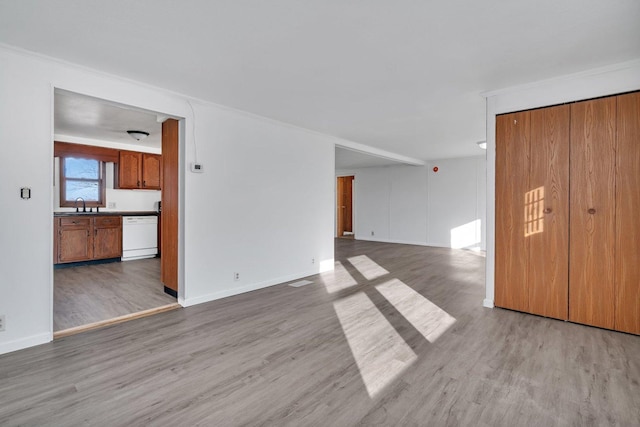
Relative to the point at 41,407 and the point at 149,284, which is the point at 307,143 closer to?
the point at 149,284

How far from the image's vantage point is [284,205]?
4.88 metres

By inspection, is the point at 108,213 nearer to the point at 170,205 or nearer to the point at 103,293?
the point at 103,293

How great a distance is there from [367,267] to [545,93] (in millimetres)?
3774

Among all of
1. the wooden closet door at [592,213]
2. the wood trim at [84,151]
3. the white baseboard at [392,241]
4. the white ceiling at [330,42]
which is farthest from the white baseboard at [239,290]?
the white baseboard at [392,241]

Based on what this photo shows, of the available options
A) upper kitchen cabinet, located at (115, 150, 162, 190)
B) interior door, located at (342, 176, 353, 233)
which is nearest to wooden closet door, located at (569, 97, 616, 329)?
upper kitchen cabinet, located at (115, 150, 162, 190)

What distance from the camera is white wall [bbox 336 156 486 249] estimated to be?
8.38 metres

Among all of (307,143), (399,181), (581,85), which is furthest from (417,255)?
(581,85)

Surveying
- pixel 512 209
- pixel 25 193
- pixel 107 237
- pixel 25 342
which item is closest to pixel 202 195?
pixel 25 193

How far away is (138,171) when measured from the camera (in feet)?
22.7

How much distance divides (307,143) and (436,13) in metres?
3.31

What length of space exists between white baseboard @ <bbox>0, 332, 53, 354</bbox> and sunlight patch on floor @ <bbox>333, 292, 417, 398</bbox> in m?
2.56

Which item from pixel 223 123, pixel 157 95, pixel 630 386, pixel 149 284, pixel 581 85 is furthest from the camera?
pixel 149 284

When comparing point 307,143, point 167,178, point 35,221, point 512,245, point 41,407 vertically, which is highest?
point 307,143

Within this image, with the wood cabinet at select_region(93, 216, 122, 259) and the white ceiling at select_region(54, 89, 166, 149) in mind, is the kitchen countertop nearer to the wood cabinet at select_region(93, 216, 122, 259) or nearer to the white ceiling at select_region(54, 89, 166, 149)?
the wood cabinet at select_region(93, 216, 122, 259)
